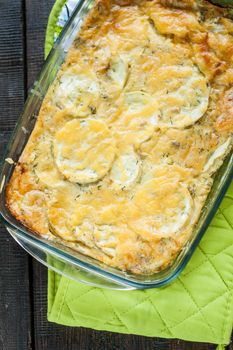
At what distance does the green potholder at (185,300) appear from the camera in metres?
1.68

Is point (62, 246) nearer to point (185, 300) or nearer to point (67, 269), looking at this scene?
point (67, 269)

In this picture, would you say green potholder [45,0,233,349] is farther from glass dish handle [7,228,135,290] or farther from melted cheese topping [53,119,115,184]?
melted cheese topping [53,119,115,184]

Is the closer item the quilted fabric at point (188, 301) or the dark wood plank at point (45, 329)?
the quilted fabric at point (188, 301)

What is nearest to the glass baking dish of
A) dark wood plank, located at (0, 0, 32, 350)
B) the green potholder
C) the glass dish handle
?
the glass dish handle

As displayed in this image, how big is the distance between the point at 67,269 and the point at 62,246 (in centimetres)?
10

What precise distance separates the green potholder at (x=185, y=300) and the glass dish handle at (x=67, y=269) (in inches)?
3.4

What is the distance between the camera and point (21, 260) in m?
1.91

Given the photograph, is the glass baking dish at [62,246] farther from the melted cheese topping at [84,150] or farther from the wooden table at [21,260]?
the wooden table at [21,260]

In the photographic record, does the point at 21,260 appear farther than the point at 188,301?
Yes

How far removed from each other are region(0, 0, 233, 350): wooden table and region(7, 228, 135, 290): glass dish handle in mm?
179

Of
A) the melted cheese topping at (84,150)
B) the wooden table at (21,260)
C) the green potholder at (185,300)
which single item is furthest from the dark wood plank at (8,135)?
the melted cheese topping at (84,150)

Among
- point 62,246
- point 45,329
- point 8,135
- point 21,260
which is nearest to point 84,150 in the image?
point 62,246

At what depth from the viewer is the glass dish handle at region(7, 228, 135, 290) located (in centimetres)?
165

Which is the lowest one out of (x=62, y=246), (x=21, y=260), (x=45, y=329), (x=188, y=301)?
(x=45, y=329)
